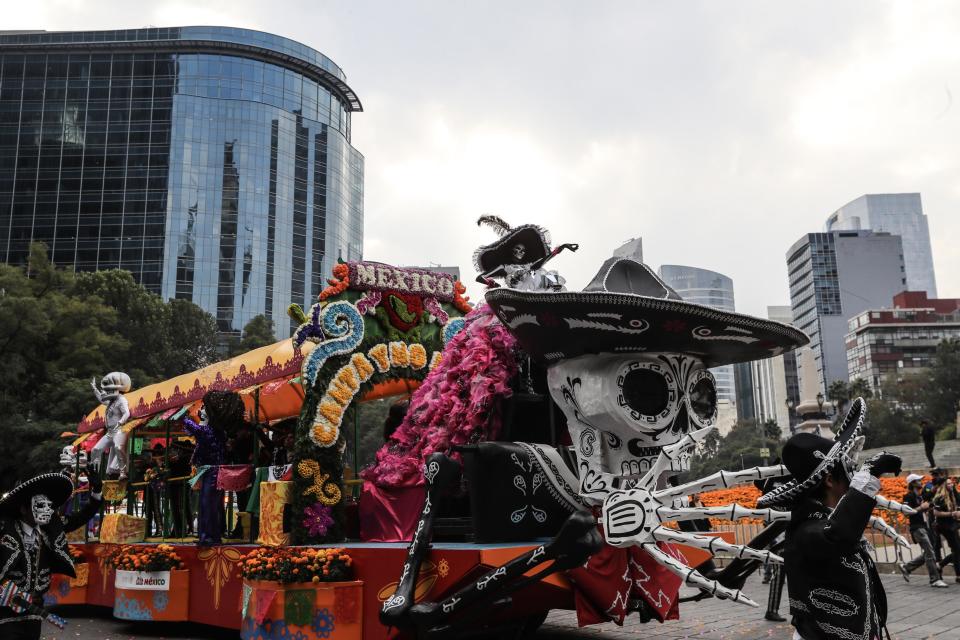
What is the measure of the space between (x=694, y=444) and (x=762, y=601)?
6552mm

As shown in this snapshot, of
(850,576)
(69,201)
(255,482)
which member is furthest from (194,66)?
(850,576)

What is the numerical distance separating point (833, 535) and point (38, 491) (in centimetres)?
527

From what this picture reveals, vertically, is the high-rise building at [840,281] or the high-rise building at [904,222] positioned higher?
the high-rise building at [904,222]

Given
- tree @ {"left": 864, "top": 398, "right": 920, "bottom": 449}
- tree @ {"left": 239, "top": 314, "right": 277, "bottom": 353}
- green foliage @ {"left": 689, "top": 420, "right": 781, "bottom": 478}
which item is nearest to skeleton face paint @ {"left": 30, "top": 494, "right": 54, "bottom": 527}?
tree @ {"left": 239, "top": 314, "right": 277, "bottom": 353}

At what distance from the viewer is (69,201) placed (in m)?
68.2

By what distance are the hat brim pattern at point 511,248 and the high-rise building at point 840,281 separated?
99.6 metres

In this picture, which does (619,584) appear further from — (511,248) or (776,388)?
(776,388)

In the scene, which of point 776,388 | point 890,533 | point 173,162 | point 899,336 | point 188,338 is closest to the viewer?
point 890,533

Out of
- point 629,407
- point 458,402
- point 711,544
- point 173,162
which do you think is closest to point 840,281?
point 173,162

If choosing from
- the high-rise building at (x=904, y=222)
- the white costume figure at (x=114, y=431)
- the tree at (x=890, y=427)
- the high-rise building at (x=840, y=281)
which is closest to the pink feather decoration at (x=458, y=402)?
the white costume figure at (x=114, y=431)

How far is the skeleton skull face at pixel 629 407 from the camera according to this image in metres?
5.44

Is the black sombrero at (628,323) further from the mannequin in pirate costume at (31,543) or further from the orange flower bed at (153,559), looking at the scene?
the orange flower bed at (153,559)

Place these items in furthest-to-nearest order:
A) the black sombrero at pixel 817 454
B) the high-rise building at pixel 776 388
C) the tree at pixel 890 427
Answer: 1. the high-rise building at pixel 776 388
2. the tree at pixel 890 427
3. the black sombrero at pixel 817 454

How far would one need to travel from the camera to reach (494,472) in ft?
18.5
